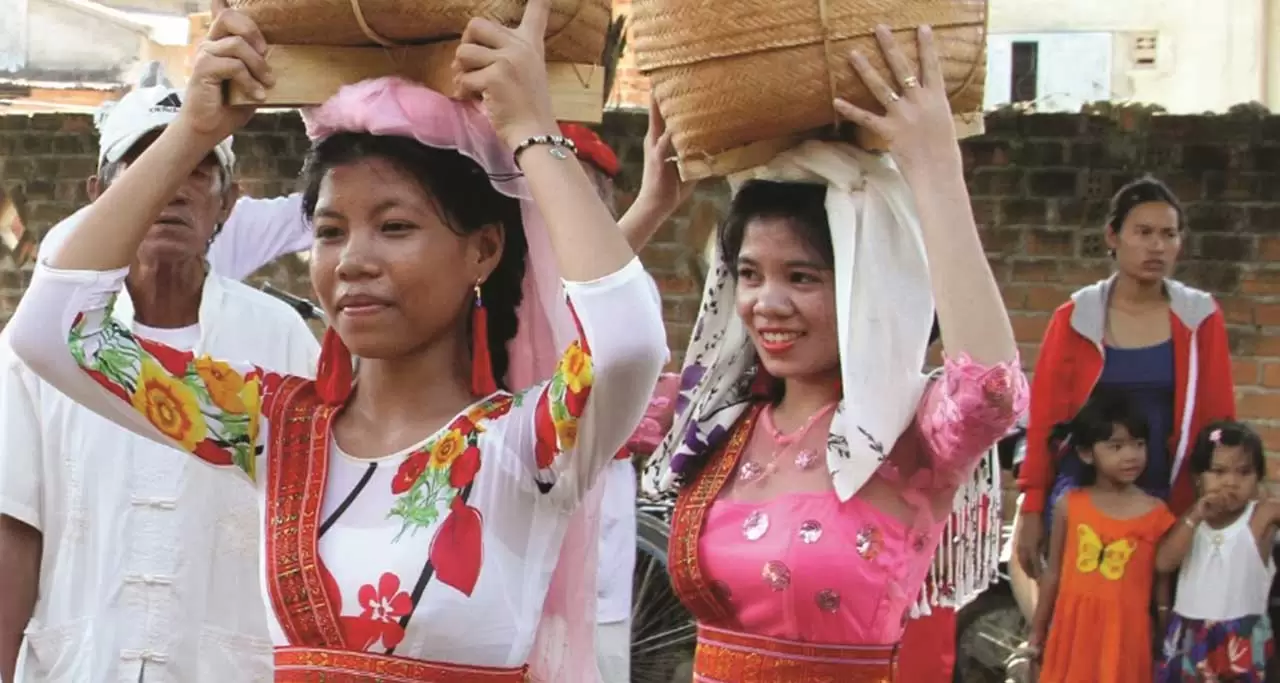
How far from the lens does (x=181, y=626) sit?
3.86 metres

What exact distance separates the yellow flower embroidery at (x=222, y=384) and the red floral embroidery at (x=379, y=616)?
0.36 meters

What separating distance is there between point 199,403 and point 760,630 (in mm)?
1034

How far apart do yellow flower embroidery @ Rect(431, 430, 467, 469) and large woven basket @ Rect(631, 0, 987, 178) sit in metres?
0.68

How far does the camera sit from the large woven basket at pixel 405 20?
266cm

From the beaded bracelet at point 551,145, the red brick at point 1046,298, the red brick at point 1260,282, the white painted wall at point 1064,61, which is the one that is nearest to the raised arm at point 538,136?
the beaded bracelet at point 551,145

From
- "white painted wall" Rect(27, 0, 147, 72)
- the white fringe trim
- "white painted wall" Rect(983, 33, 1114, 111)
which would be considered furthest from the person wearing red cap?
"white painted wall" Rect(983, 33, 1114, 111)

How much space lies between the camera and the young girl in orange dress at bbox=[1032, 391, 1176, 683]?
618 centimetres

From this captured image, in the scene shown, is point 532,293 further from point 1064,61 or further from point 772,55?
point 1064,61

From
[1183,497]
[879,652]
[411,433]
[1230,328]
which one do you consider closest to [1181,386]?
[1183,497]

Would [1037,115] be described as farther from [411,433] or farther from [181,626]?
[411,433]

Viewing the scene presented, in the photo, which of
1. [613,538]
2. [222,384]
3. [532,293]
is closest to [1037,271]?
[613,538]

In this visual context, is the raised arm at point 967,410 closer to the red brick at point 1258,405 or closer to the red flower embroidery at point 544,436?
the red flower embroidery at point 544,436

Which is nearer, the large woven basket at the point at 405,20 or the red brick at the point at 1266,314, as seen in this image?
the large woven basket at the point at 405,20

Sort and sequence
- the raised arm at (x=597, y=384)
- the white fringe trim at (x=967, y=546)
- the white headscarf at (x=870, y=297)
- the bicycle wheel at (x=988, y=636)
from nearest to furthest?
the raised arm at (x=597, y=384), the white headscarf at (x=870, y=297), the white fringe trim at (x=967, y=546), the bicycle wheel at (x=988, y=636)
